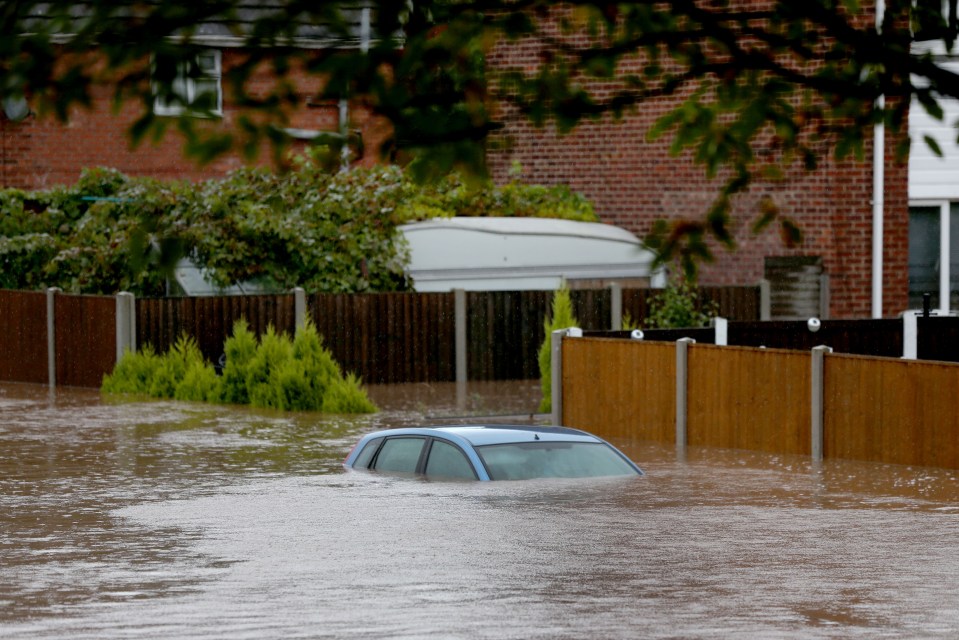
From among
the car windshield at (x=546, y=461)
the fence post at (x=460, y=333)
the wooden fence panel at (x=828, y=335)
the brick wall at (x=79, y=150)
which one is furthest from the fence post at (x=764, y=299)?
the car windshield at (x=546, y=461)

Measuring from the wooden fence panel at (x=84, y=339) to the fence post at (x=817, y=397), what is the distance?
12.5m

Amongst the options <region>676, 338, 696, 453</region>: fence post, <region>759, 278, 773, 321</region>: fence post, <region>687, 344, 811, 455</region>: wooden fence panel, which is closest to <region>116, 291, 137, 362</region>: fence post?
<region>676, 338, 696, 453</region>: fence post

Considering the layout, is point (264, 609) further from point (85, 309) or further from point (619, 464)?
point (85, 309)

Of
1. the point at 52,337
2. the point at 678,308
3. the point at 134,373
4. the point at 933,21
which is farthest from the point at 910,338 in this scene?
the point at 933,21

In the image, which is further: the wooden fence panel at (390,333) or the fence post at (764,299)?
the fence post at (764,299)

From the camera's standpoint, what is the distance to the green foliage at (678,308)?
29.7 metres

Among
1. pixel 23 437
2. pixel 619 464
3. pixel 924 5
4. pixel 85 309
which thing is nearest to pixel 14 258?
pixel 85 309

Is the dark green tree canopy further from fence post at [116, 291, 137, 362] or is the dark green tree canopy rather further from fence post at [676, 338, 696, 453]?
fence post at [116, 291, 137, 362]

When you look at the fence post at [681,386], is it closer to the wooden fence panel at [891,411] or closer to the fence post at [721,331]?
the wooden fence panel at [891,411]

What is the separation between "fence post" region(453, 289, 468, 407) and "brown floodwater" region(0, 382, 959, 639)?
8.77 m

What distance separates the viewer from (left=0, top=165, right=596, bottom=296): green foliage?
29.0 m

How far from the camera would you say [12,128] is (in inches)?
1373

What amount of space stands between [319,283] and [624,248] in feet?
17.5

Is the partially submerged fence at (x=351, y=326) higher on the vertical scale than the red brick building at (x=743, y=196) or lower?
lower
